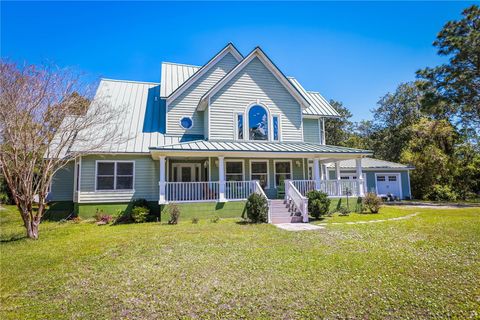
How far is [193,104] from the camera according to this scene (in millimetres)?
16891

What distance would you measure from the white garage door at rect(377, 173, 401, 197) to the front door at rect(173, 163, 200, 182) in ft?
60.9

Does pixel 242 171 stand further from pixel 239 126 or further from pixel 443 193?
pixel 443 193

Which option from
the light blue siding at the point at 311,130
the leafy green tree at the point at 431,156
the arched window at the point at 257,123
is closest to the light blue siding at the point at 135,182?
the arched window at the point at 257,123

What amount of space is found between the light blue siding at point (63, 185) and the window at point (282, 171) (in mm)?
12387

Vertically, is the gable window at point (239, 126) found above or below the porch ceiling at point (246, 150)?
above

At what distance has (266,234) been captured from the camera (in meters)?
9.05

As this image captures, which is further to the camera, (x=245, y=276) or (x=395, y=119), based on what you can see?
(x=395, y=119)

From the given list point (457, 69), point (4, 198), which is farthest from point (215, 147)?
point (457, 69)

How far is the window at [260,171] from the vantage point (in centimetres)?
1593

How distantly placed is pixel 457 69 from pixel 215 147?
834 inches

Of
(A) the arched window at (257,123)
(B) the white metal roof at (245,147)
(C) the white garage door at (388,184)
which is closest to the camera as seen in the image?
(B) the white metal roof at (245,147)

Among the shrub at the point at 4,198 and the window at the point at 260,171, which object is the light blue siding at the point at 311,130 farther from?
the shrub at the point at 4,198

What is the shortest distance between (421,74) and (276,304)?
25.8 meters

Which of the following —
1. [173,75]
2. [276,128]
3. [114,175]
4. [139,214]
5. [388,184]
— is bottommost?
[139,214]
